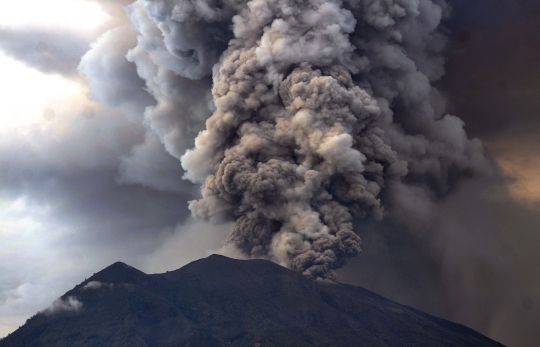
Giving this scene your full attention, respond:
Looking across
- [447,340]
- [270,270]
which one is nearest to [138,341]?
[270,270]

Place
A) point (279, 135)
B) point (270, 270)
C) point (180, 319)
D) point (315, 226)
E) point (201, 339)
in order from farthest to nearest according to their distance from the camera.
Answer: point (270, 270) < point (180, 319) < point (201, 339) < point (279, 135) < point (315, 226)

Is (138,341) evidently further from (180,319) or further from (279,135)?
(279,135)

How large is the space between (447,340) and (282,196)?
830 inches

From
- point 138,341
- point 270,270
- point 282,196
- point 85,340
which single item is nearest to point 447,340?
point 270,270

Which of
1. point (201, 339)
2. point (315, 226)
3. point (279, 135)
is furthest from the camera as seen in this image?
point (201, 339)

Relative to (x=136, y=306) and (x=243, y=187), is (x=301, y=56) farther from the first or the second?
(x=136, y=306)

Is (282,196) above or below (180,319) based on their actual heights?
above

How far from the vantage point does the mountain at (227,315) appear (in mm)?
45719

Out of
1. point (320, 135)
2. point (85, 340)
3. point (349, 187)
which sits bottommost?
point (85, 340)

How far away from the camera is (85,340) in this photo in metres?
46.6

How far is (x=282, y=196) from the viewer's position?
40.4m

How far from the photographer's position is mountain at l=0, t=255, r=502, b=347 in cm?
4572

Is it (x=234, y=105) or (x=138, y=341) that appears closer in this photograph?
(x=234, y=105)

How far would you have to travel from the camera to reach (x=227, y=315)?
163ft
